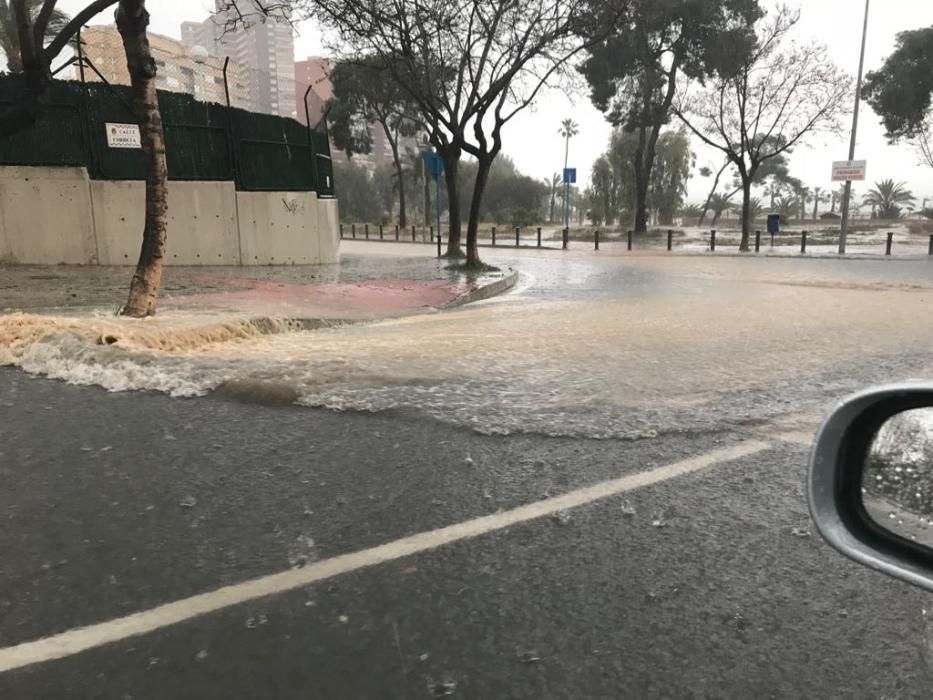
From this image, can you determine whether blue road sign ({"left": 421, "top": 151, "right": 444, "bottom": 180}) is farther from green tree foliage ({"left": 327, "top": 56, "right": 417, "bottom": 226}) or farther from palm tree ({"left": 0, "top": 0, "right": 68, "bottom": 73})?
palm tree ({"left": 0, "top": 0, "right": 68, "bottom": 73})

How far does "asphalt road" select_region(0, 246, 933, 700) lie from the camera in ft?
7.41

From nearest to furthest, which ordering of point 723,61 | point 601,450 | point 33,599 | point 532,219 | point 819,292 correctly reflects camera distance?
point 33,599 < point 601,450 < point 819,292 < point 723,61 < point 532,219

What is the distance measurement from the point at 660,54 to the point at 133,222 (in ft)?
94.8

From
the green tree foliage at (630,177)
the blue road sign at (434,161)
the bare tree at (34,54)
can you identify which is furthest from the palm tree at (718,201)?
the bare tree at (34,54)

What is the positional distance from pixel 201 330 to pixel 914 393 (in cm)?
704

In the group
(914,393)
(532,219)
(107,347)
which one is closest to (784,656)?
(914,393)

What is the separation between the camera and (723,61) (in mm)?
32188

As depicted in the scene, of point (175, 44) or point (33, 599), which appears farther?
point (175, 44)

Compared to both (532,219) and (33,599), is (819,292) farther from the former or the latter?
(532,219)

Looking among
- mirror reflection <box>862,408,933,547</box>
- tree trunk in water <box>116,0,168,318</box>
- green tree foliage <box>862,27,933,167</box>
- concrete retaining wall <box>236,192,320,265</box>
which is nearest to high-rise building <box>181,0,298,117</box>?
concrete retaining wall <box>236,192,320,265</box>

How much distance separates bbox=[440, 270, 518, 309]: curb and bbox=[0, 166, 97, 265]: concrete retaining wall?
7555 millimetres

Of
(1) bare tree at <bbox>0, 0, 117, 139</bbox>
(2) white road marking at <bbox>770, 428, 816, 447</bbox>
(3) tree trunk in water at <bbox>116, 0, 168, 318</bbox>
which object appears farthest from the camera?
(1) bare tree at <bbox>0, 0, 117, 139</bbox>

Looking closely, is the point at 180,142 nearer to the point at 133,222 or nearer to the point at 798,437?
the point at 133,222

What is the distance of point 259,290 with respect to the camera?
11516 millimetres
